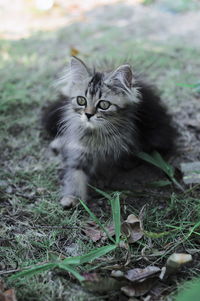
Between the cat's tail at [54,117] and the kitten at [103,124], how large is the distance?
0.09 ft

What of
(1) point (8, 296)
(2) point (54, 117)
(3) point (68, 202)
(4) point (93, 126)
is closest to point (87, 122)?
(4) point (93, 126)

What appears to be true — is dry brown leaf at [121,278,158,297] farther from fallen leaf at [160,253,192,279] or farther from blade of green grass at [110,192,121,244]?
blade of green grass at [110,192,121,244]

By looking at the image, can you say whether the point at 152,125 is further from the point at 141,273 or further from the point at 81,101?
the point at 141,273

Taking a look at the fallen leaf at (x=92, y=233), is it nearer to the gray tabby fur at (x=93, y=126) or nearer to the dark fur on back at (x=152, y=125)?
the gray tabby fur at (x=93, y=126)

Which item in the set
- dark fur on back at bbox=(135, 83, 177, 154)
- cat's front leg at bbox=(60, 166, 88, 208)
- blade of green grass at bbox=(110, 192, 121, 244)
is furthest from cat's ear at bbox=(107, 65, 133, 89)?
blade of green grass at bbox=(110, 192, 121, 244)

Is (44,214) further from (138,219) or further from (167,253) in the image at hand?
(167,253)

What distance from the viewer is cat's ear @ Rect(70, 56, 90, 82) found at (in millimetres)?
2850

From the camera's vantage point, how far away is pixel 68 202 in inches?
105

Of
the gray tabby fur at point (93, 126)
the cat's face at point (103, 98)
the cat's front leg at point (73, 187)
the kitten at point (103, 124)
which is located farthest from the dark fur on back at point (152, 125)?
the cat's front leg at point (73, 187)

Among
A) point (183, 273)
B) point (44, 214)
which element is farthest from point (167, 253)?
point (44, 214)

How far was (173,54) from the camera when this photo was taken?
16.2 feet

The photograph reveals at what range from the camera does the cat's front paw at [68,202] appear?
2664mm

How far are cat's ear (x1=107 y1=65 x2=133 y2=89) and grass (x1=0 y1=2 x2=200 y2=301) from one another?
83cm

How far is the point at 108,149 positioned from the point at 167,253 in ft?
3.25
